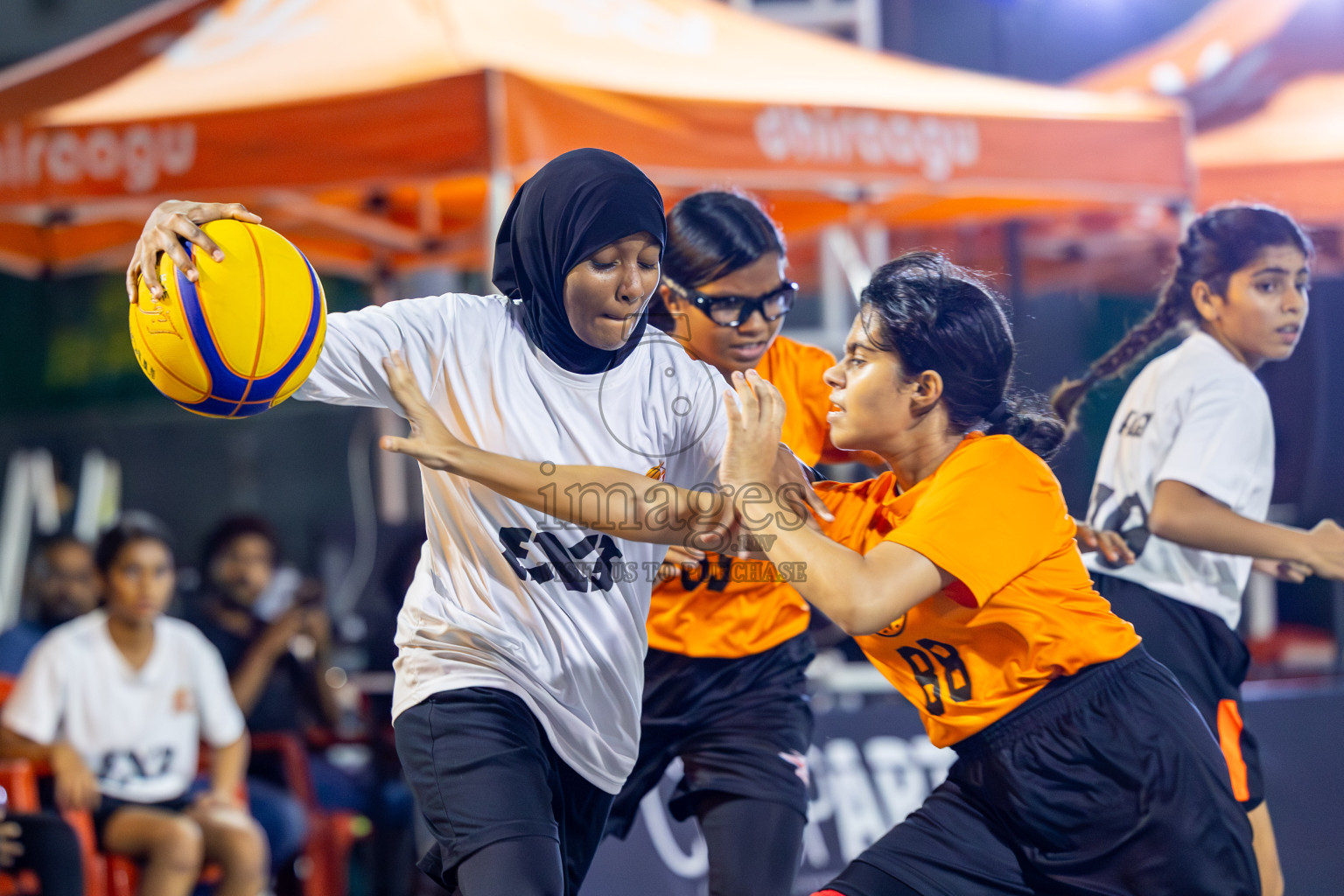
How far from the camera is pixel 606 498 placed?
2410 mm

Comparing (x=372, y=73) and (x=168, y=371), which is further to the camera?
Answer: (x=372, y=73)

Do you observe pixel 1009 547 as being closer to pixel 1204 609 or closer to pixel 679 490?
pixel 679 490

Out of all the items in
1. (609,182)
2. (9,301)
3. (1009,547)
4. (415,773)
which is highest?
(9,301)

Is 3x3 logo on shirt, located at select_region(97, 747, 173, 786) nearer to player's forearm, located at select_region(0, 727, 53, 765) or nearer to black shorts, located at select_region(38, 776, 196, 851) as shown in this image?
black shorts, located at select_region(38, 776, 196, 851)

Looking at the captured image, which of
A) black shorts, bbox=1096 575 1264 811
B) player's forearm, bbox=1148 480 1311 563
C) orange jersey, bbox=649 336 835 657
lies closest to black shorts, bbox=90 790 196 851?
orange jersey, bbox=649 336 835 657

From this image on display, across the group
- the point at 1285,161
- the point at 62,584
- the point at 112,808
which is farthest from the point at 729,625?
the point at 1285,161

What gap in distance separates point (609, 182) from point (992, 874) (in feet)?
5.08

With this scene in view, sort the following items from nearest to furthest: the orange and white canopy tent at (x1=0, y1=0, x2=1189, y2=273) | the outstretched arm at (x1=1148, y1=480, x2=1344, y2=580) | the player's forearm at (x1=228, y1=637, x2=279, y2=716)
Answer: the outstretched arm at (x1=1148, y1=480, x2=1344, y2=580) → the orange and white canopy tent at (x1=0, y1=0, x2=1189, y2=273) → the player's forearm at (x1=228, y1=637, x2=279, y2=716)

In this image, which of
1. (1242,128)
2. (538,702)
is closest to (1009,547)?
(538,702)

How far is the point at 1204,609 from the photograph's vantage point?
3.28 metres

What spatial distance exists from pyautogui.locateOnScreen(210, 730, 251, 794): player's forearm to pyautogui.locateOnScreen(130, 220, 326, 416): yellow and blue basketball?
2766 mm

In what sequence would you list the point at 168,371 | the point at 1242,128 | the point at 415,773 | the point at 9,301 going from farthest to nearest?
the point at 9,301 → the point at 1242,128 → the point at 415,773 → the point at 168,371

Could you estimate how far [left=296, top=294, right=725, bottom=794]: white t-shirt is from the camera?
Result: 247cm

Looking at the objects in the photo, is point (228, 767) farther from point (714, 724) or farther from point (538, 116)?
point (538, 116)
